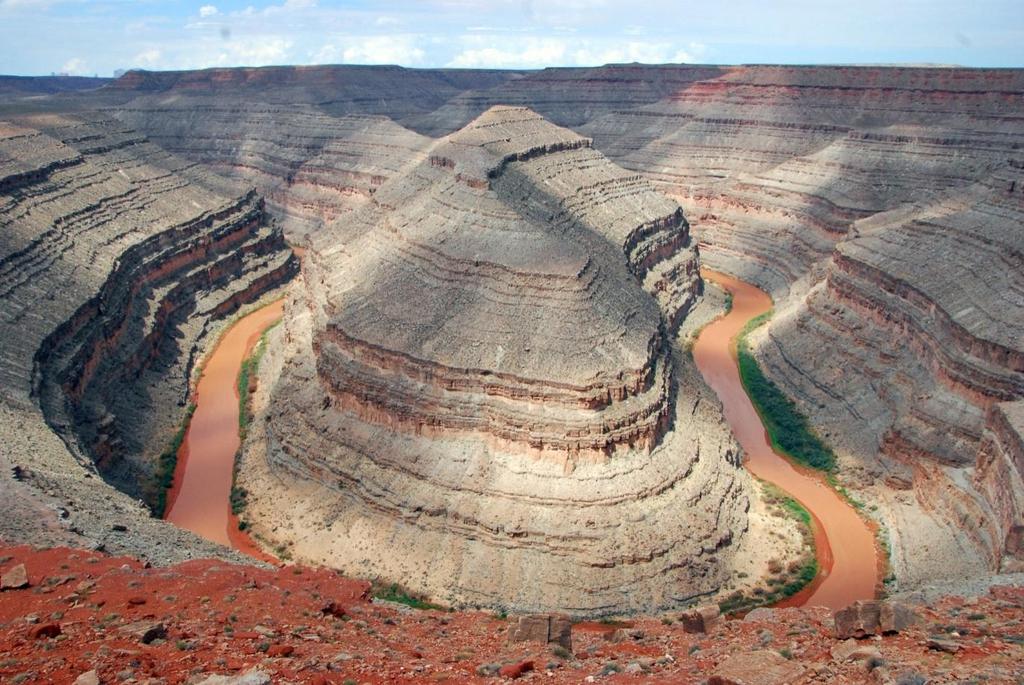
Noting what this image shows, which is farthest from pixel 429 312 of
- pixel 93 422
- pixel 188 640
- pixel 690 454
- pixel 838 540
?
pixel 188 640

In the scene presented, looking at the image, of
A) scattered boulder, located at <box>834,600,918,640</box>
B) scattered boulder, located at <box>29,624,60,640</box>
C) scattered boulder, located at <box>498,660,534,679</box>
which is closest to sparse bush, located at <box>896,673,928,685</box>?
scattered boulder, located at <box>834,600,918,640</box>

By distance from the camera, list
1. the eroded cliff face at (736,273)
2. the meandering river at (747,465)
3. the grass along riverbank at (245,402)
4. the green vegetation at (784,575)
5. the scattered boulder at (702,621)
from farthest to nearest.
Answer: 1. the grass along riverbank at (245,402)
2. the eroded cliff face at (736,273)
3. the meandering river at (747,465)
4. the green vegetation at (784,575)
5. the scattered boulder at (702,621)

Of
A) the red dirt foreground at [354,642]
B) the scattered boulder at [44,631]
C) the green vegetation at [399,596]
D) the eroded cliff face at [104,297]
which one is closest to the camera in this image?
the red dirt foreground at [354,642]

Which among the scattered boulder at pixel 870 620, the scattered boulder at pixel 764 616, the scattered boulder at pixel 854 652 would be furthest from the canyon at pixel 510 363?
the scattered boulder at pixel 854 652

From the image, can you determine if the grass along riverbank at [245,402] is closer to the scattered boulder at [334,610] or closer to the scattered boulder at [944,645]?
the scattered boulder at [334,610]

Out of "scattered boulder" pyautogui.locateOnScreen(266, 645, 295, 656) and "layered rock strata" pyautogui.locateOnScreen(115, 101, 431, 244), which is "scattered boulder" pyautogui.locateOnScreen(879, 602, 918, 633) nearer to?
"scattered boulder" pyautogui.locateOnScreen(266, 645, 295, 656)

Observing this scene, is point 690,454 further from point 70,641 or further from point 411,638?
point 70,641
